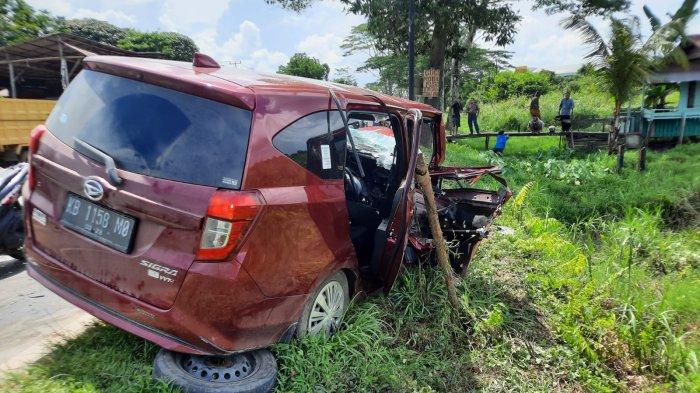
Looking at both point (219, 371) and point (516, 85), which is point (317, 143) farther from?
point (516, 85)

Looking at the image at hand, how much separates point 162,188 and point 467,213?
3223mm

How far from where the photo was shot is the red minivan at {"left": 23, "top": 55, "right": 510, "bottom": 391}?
2332 millimetres

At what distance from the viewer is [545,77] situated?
36.0m

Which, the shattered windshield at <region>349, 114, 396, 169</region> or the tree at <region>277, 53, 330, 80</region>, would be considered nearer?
the shattered windshield at <region>349, 114, 396, 169</region>

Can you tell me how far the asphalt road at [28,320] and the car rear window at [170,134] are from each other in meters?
1.30

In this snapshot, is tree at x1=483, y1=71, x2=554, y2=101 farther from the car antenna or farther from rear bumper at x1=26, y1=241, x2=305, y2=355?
rear bumper at x1=26, y1=241, x2=305, y2=355

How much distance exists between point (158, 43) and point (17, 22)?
19.3 meters

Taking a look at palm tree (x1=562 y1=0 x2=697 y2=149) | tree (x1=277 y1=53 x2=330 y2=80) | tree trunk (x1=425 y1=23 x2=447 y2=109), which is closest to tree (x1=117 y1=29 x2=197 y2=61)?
tree (x1=277 y1=53 x2=330 y2=80)

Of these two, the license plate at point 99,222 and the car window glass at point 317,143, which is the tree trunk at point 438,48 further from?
the license plate at point 99,222

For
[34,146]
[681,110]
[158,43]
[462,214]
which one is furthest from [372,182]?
[158,43]

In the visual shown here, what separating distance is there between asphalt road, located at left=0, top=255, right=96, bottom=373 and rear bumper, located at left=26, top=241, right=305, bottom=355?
59 cm

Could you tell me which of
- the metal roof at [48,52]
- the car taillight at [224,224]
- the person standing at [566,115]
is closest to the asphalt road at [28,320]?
the car taillight at [224,224]

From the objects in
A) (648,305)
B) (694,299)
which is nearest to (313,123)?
(648,305)

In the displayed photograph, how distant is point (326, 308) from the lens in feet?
10.3
